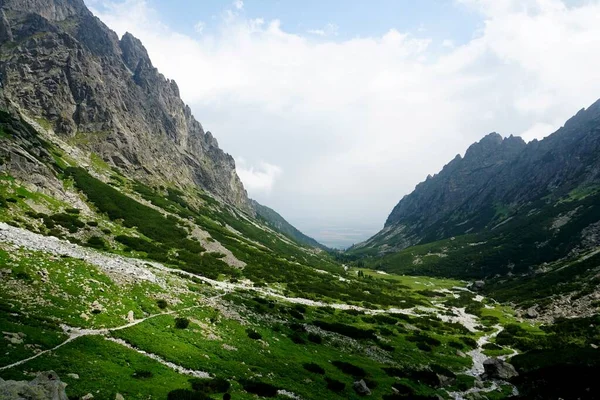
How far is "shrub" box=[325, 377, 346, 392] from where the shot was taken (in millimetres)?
29767

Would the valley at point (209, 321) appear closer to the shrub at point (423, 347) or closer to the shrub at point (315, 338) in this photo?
the shrub at point (423, 347)

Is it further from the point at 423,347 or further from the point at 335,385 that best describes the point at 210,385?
the point at 423,347

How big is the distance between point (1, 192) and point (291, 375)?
61.0 metres

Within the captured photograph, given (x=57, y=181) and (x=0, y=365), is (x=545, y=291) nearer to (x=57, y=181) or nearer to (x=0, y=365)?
(x=0, y=365)

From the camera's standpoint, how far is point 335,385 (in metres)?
30.1

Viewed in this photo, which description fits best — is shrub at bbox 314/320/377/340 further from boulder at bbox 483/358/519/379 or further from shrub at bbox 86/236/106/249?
shrub at bbox 86/236/106/249

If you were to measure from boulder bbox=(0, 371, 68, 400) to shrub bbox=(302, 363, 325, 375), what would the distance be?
2053 centimetres

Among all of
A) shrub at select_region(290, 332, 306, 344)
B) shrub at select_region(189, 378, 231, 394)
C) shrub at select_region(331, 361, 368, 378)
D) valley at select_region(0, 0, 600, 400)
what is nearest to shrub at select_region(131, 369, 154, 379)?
valley at select_region(0, 0, 600, 400)

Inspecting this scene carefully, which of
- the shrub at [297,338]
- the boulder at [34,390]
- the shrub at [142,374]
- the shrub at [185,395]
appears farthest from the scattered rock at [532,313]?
the boulder at [34,390]

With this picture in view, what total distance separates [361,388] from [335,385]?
2278 millimetres

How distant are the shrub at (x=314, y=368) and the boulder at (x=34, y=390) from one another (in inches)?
808

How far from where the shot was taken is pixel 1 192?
203 feet

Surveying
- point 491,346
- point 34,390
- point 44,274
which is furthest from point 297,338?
point 491,346

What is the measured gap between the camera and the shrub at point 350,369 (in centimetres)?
3466
